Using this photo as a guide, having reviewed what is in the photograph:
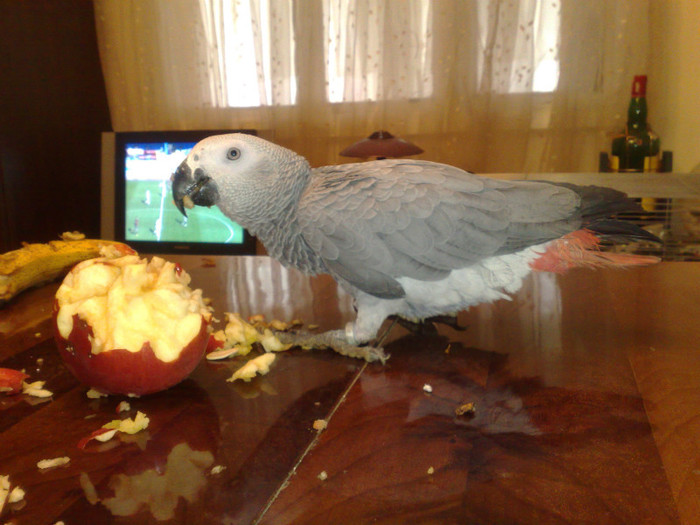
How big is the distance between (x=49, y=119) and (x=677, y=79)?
8.67 feet

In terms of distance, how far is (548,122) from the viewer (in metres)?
2.42

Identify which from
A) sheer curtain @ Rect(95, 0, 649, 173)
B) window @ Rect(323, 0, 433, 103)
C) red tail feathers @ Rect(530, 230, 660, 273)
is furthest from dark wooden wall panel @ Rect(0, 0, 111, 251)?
red tail feathers @ Rect(530, 230, 660, 273)

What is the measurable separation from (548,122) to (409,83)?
653 mm

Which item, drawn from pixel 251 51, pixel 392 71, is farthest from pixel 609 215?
pixel 251 51

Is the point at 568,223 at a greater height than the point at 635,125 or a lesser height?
lesser

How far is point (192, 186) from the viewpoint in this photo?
926 millimetres

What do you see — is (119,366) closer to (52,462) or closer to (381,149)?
(52,462)

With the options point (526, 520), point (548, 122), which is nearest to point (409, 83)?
point (548, 122)

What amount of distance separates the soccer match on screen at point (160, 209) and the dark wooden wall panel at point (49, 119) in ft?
1.83

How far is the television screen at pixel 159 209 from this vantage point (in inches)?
87.8

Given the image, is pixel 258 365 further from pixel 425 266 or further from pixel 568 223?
pixel 568 223

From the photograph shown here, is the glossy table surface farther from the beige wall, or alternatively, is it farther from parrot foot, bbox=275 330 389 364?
the beige wall

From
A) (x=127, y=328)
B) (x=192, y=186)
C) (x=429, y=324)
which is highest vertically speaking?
(x=192, y=186)

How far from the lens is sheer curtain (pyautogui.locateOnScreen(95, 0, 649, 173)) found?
2316 millimetres
